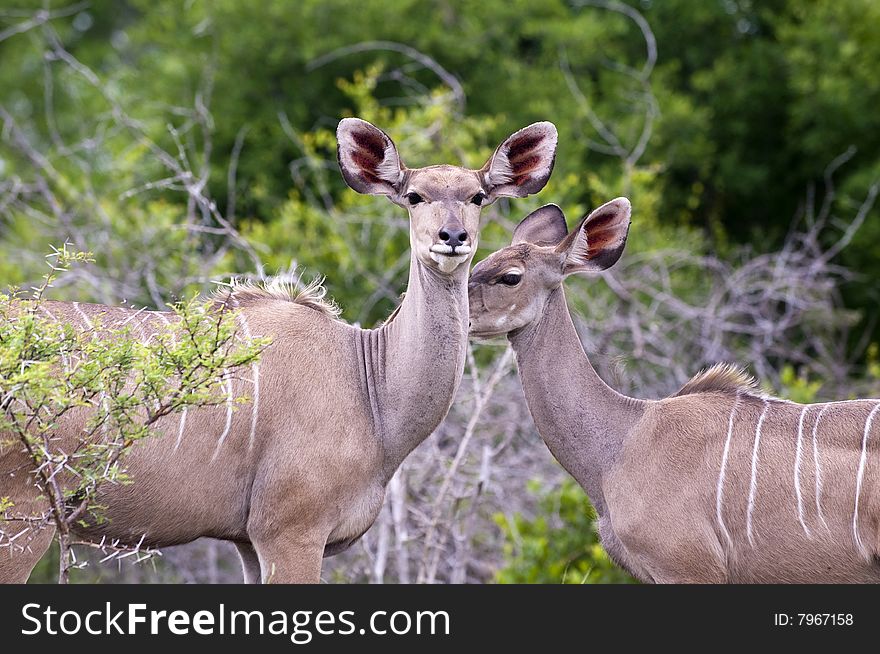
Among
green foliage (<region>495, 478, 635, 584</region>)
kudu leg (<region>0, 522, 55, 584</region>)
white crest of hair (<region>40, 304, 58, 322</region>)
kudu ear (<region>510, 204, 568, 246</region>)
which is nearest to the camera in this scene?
kudu leg (<region>0, 522, 55, 584</region>)

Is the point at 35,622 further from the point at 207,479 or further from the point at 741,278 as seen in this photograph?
the point at 741,278

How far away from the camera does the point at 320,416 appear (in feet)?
14.3

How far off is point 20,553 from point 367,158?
174 cm

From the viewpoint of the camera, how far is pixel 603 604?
158 inches

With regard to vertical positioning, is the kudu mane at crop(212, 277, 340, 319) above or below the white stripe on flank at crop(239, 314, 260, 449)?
above

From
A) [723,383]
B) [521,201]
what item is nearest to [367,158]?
[723,383]

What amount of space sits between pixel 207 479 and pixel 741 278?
4.98 meters

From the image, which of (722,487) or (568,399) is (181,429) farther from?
(722,487)

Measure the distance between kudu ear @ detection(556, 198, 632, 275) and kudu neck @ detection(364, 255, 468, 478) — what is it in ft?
1.77

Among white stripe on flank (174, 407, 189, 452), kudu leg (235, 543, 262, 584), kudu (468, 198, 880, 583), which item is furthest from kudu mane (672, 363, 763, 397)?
white stripe on flank (174, 407, 189, 452)

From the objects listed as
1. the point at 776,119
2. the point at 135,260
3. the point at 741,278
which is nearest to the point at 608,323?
the point at 741,278

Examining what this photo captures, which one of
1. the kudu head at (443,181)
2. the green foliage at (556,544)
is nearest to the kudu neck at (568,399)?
the kudu head at (443,181)

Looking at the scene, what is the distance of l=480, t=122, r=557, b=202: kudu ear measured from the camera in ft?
14.9

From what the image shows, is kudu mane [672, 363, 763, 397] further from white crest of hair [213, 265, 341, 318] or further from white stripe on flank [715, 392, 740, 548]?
white crest of hair [213, 265, 341, 318]
